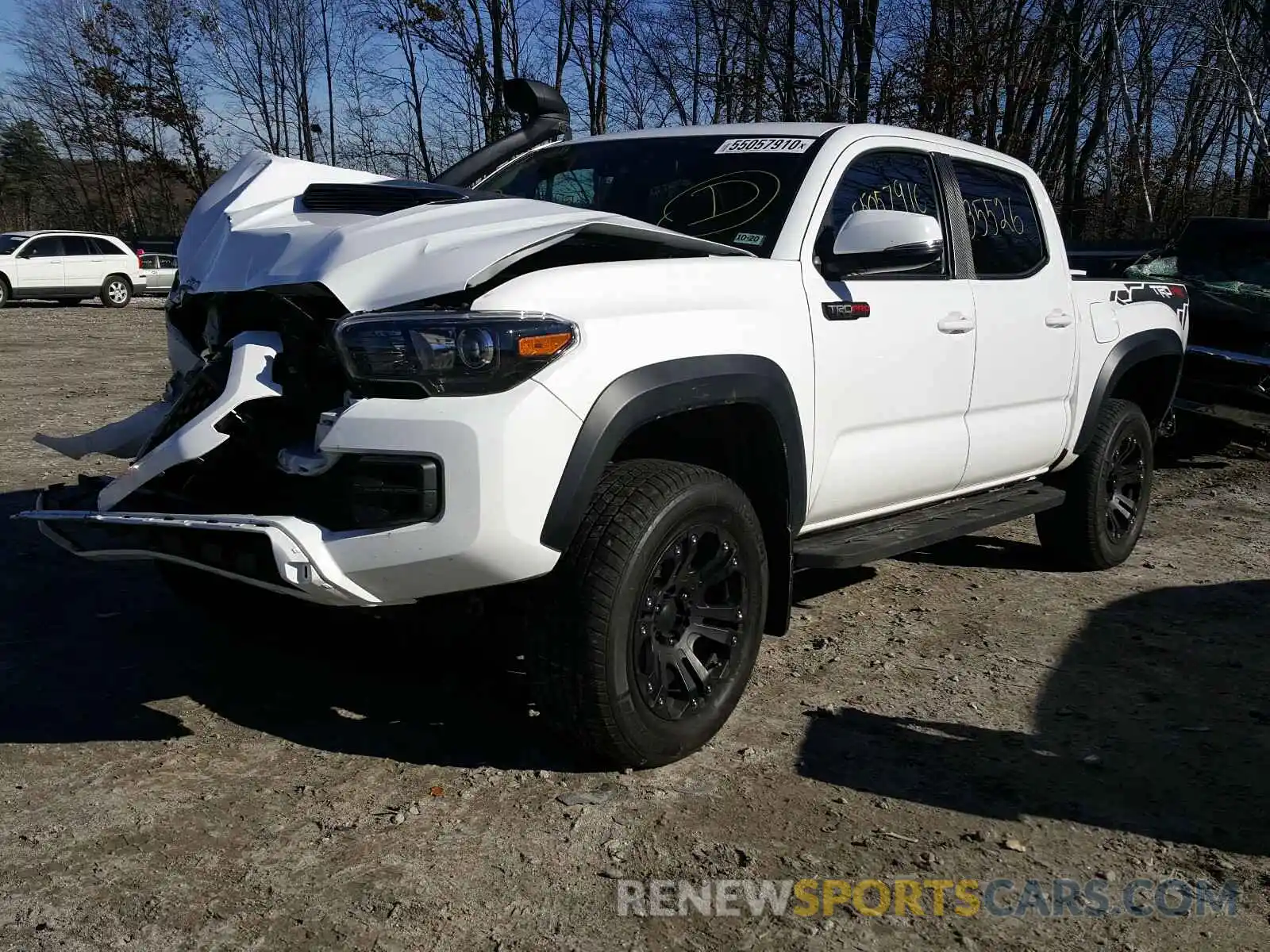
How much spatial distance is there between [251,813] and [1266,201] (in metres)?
18.0

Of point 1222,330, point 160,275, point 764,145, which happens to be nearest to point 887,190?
point 764,145

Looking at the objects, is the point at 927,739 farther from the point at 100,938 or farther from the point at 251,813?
the point at 100,938

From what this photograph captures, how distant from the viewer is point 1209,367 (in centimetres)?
831

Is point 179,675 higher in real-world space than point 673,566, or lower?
lower

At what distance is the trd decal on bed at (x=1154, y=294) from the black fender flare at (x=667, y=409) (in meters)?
2.66

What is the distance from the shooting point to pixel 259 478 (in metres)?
3.05

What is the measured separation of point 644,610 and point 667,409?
541 mm

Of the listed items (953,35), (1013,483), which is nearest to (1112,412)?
(1013,483)

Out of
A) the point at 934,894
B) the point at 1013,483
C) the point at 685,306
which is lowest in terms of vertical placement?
the point at 934,894

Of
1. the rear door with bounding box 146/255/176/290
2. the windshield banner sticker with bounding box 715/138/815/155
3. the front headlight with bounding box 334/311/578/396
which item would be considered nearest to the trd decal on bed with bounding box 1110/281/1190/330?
the windshield banner sticker with bounding box 715/138/815/155

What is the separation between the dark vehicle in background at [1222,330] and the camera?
8203mm

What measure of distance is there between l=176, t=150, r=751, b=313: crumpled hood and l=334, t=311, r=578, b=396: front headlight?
0.11m

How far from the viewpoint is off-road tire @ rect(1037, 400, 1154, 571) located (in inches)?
214

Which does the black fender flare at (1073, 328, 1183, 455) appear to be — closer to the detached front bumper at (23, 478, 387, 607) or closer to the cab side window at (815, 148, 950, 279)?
the cab side window at (815, 148, 950, 279)
